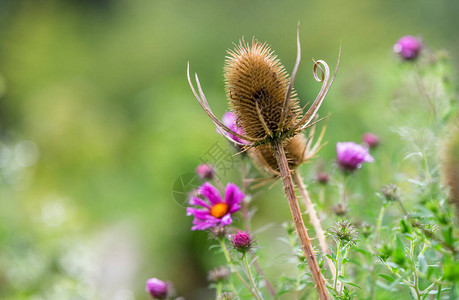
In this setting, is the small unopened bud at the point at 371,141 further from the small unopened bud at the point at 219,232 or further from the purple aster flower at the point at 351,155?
the small unopened bud at the point at 219,232

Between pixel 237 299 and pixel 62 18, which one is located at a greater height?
pixel 62 18

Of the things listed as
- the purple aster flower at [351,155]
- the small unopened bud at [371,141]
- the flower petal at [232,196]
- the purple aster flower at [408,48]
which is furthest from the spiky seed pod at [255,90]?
the purple aster flower at [408,48]

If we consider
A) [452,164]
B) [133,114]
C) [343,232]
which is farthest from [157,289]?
[133,114]

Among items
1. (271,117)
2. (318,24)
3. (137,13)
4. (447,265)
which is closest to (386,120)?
(271,117)

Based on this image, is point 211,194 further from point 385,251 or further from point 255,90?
point 385,251

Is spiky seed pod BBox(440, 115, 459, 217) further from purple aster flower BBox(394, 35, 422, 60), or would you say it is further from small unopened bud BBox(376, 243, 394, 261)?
purple aster flower BBox(394, 35, 422, 60)

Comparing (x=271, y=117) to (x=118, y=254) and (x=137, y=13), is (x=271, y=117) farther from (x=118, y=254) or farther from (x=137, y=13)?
(x=137, y=13)
